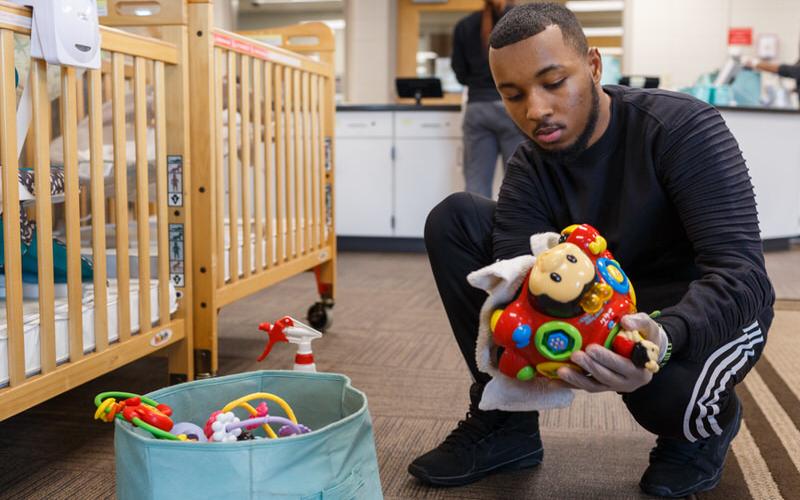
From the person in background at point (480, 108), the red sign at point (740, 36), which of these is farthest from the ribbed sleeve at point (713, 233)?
the red sign at point (740, 36)

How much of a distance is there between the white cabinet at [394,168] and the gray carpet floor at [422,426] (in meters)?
1.82

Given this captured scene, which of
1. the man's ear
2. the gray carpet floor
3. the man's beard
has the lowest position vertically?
the gray carpet floor

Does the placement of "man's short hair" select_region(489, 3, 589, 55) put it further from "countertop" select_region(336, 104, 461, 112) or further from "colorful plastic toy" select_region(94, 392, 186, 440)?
"countertop" select_region(336, 104, 461, 112)

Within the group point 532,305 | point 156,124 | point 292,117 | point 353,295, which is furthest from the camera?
point 353,295

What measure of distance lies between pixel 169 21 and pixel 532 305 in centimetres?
106

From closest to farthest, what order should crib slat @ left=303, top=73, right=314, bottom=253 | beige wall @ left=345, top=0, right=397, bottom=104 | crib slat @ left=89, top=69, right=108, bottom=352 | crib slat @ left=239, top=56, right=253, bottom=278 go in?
1. crib slat @ left=89, top=69, right=108, bottom=352
2. crib slat @ left=239, top=56, right=253, bottom=278
3. crib slat @ left=303, top=73, right=314, bottom=253
4. beige wall @ left=345, top=0, right=397, bottom=104

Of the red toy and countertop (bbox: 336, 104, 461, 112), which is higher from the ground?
countertop (bbox: 336, 104, 461, 112)

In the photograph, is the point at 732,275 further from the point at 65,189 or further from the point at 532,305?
the point at 65,189

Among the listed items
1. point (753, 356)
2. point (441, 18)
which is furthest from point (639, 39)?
point (753, 356)

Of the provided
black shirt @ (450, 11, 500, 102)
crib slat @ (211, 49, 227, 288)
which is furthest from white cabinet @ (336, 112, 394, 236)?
crib slat @ (211, 49, 227, 288)

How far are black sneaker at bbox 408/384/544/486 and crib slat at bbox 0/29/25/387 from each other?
0.61 meters

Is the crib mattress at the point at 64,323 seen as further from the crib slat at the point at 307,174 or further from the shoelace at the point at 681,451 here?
the shoelace at the point at 681,451

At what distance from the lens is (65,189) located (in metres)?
1.31

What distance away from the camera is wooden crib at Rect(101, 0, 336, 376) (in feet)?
5.55
